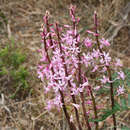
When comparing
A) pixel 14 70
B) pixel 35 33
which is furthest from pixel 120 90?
pixel 35 33

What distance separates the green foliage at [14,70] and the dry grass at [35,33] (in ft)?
0.32

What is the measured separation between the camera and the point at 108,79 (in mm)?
1505

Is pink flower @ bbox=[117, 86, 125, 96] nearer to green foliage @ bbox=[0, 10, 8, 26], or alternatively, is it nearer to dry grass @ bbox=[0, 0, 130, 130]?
dry grass @ bbox=[0, 0, 130, 130]

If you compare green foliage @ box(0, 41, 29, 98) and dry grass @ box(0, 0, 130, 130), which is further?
green foliage @ box(0, 41, 29, 98)

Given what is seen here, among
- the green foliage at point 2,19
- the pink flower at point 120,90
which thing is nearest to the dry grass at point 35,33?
the green foliage at point 2,19

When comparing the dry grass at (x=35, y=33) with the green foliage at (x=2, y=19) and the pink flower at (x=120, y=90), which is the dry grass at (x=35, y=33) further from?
the pink flower at (x=120, y=90)

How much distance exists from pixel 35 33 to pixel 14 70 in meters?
1.14

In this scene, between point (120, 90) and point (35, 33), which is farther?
point (35, 33)

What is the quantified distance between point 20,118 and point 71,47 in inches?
49.2

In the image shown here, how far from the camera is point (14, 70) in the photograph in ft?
8.87

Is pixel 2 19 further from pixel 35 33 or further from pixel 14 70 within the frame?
pixel 14 70

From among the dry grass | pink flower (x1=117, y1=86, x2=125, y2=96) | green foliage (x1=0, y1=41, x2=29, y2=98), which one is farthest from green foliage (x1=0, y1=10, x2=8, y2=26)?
pink flower (x1=117, y1=86, x2=125, y2=96)

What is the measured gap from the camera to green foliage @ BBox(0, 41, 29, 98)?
2.59 metres

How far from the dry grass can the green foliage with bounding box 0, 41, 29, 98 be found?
0.10 metres
